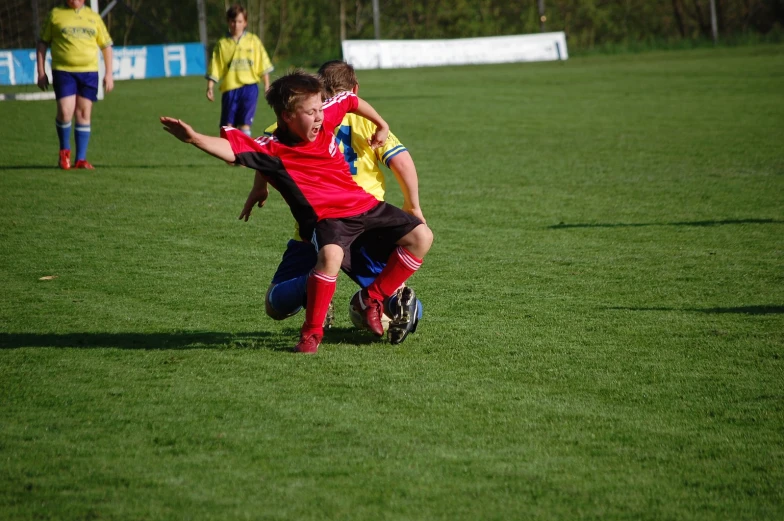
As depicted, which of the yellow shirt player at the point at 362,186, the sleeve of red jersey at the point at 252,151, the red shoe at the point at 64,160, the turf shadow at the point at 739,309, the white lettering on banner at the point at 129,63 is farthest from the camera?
the white lettering on banner at the point at 129,63

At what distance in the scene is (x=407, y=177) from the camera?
15.3 ft

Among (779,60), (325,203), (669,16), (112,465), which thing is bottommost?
(112,465)

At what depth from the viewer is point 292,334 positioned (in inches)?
188

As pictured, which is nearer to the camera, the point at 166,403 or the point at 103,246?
the point at 166,403

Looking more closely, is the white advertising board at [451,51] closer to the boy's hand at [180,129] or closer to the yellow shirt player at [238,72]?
the yellow shirt player at [238,72]

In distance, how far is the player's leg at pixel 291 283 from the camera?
4.50m

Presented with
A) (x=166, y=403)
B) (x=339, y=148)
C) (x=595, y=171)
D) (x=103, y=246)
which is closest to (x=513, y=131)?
(x=595, y=171)

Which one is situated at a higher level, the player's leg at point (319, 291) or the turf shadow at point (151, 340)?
the player's leg at point (319, 291)

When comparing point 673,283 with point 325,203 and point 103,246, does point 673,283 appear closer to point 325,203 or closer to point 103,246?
point 325,203

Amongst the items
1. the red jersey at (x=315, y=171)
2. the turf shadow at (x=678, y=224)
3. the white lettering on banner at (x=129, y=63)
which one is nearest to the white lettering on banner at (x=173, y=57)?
the white lettering on banner at (x=129, y=63)

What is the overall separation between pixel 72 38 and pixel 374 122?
686cm

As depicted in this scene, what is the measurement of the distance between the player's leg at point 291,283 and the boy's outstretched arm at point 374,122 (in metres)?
0.61

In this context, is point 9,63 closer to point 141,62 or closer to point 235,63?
point 141,62

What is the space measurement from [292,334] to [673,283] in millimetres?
2484
